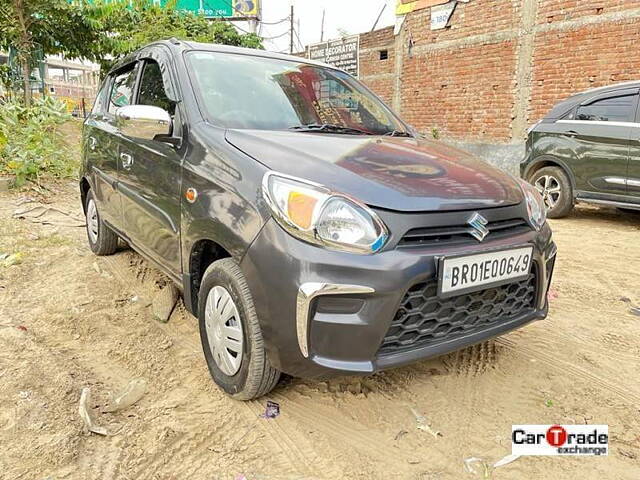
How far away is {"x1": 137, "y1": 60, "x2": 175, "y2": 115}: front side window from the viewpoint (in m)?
2.68

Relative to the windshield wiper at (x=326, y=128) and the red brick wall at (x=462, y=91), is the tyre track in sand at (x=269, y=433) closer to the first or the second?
the windshield wiper at (x=326, y=128)

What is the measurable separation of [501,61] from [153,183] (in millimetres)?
8366

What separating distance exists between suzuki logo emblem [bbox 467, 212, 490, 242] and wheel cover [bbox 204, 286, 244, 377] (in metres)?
0.99

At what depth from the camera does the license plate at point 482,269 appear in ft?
5.86

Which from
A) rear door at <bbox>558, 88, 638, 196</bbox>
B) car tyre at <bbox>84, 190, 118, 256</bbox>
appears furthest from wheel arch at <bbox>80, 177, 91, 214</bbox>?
rear door at <bbox>558, 88, 638, 196</bbox>

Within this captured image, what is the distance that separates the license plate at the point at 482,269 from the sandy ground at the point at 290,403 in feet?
2.06

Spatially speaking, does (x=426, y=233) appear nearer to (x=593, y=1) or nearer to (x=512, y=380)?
(x=512, y=380)

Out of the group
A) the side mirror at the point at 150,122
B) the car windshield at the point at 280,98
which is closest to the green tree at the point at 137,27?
the car windshield at the point at 280,98

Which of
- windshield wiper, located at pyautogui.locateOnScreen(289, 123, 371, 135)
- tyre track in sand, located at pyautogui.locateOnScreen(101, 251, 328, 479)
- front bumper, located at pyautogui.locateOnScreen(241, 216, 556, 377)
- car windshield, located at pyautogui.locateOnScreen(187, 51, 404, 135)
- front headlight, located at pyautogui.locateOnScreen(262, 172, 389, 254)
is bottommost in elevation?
tyre track in sand, located at pyautogui.locateOnScreen(101, 251, 328, 479)

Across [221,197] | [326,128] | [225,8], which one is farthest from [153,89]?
[225,8]

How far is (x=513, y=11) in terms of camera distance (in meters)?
8.84

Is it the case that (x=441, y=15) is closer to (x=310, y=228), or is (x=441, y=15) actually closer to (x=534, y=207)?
(x=534, y=207)

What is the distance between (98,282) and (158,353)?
4.08ft

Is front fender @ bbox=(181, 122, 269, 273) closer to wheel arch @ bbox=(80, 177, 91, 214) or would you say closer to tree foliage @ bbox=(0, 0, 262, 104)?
wheel arch @ bbox=(80, 177, 91, 214)
